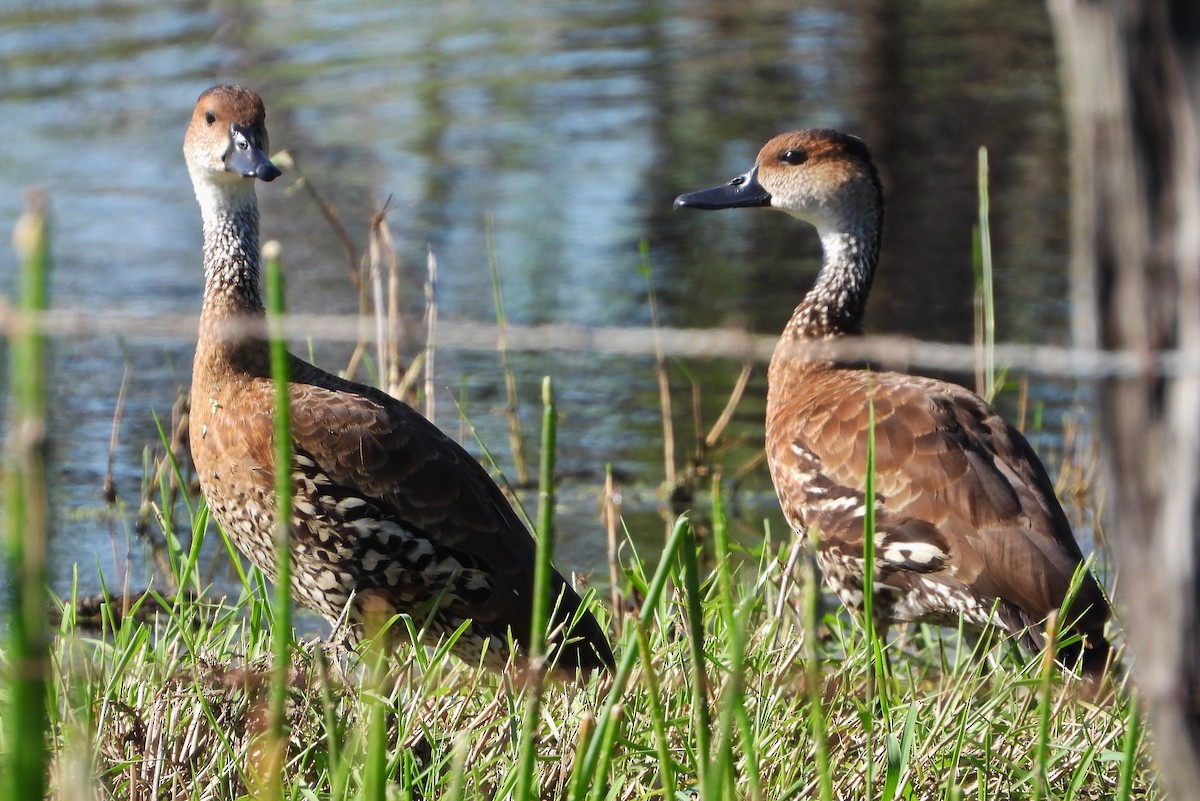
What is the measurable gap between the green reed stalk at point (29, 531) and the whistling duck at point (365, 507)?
264 cm

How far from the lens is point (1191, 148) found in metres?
1.70

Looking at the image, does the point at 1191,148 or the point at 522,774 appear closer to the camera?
the point at 1191,148

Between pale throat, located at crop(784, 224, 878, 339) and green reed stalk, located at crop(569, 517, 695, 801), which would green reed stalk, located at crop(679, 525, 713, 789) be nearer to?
green reed stalk, located at crop(569, 517, 695, 801)

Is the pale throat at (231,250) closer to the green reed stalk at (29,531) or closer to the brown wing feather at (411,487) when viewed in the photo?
the brown wing feather at (411,487)

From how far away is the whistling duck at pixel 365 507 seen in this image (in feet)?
14.4

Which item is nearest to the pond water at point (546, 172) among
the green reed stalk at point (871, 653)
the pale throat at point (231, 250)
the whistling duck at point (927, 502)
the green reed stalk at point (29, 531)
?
the pale throat at point (231, 250)

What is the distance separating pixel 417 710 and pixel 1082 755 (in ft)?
4.75

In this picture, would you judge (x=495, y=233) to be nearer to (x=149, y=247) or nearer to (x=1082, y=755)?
(x=149, y=247)

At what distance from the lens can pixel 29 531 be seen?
1.58 metres

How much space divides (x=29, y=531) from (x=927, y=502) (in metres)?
3.36

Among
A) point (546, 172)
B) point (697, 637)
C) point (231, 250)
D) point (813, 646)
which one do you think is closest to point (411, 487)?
point (231, 250)

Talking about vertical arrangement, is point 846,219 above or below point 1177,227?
below

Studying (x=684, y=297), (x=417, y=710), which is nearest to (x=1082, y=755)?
(x=417, y=710)

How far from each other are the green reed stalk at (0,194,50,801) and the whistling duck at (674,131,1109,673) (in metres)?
2.97
